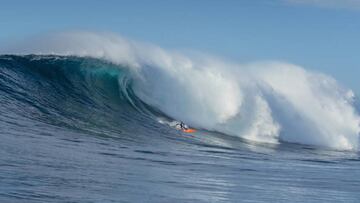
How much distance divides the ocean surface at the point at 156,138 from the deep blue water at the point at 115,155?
0.13ft

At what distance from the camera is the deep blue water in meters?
10.6

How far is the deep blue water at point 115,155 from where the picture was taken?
10.6 meters

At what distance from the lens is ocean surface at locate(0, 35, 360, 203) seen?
11055mm

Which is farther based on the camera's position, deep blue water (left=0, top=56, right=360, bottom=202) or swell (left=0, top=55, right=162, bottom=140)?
swell (left=0, top=55, right=162, bottom=140)

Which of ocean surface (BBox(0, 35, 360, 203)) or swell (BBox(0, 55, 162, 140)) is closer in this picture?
ocean surface (BBox(0, 35, 360, 203))

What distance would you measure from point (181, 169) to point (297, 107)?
56.7ft

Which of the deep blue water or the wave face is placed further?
the wave face

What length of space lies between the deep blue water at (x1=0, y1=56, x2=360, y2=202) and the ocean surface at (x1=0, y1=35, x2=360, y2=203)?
1.5 inches

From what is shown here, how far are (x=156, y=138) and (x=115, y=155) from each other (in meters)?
4.84

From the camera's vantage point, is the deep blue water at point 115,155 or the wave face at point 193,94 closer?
the deep blue water at point 115,155

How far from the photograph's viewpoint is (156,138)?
1912 cm

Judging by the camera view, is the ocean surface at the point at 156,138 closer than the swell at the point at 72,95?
Yes

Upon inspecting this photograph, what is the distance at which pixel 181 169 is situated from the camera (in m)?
13.7

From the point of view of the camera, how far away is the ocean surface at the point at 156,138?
36.3 feet
